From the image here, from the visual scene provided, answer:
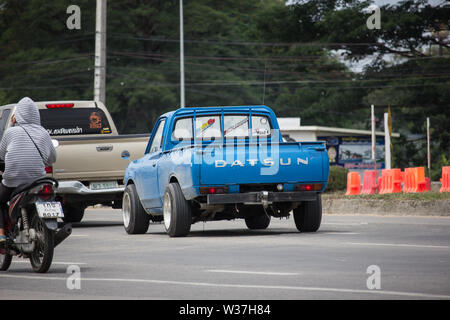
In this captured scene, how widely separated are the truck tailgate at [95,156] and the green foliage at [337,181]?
10603 millimetres

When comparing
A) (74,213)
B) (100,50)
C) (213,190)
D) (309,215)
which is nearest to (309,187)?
(309,215)

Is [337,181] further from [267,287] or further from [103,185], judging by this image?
[267,287]

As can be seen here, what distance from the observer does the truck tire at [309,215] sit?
1606 cm

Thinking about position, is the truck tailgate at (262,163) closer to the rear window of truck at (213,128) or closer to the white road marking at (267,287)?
the rear window of truck at (213,128)

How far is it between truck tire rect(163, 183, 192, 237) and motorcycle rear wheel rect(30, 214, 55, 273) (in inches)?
173

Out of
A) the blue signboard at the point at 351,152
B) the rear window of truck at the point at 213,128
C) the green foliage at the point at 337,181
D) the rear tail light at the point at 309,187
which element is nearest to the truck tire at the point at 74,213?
the rear window of truck at the point at 213,128

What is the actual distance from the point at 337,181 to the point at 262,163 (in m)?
14.3

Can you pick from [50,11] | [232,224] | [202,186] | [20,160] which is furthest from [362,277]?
[50,11]

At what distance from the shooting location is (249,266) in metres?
11.0

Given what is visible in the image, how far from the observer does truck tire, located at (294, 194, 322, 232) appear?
52.7ft

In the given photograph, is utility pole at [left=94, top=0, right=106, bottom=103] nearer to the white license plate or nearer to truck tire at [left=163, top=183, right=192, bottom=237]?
the white license plate

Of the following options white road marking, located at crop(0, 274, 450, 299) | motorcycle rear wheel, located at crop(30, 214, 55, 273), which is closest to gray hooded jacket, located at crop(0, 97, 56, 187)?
motorcycle rear wheel, located at crop(30, 214, 55, 273)

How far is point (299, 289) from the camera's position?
8.95 m

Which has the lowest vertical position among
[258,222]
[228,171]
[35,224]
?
[258,222]
